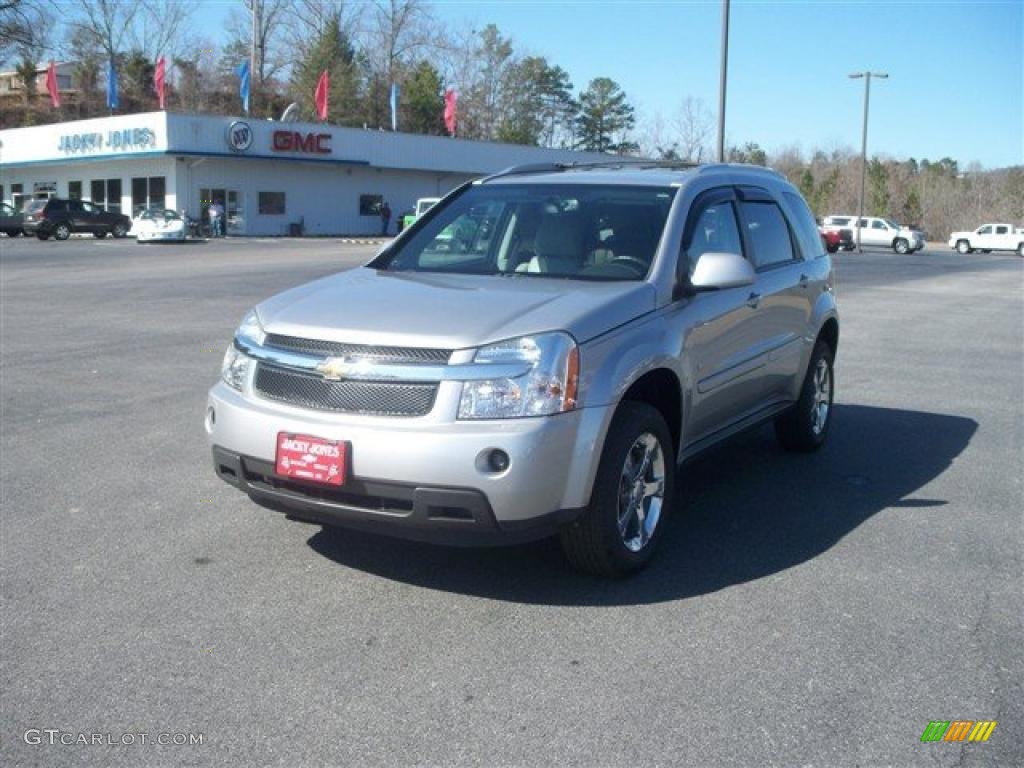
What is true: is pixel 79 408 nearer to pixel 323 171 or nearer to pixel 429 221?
pixel 429 221

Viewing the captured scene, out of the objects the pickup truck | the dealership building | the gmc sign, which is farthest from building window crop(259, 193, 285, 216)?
the pickup truck

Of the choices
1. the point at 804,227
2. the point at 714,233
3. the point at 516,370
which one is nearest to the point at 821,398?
the point at 804,227

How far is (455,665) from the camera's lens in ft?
12.8

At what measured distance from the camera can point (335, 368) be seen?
437 cm

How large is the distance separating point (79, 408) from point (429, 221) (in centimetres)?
386

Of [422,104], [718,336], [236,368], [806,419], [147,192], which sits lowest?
[806,419]

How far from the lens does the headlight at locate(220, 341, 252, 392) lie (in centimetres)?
476

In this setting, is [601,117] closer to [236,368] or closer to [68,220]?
[68,220]

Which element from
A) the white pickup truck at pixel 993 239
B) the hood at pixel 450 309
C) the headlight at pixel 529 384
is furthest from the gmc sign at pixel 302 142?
the headlight at pixel 529 384

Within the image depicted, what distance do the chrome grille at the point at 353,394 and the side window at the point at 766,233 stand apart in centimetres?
280

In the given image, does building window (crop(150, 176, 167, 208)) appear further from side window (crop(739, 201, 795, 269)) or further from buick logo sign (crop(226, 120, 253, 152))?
side window (crop(739, 201, 795, 269))

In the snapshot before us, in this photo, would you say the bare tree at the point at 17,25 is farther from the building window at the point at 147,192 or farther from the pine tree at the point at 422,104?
the pine tree at the point at 422,104

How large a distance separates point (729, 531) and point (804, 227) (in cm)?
270

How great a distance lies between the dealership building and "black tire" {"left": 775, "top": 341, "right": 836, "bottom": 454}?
4335 cm
